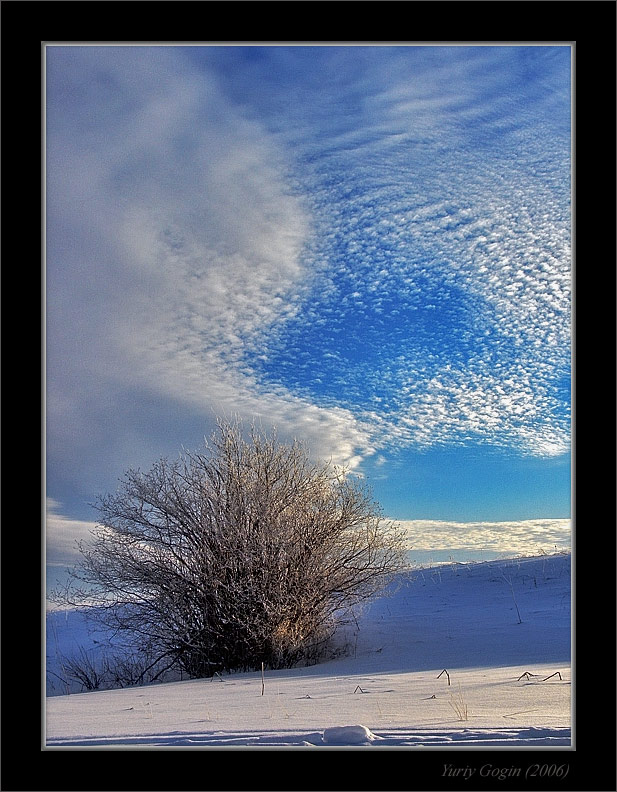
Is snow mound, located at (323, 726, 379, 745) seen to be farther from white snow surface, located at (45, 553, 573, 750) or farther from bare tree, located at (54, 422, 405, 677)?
bare tree, located at (54, 422, 405, 677)

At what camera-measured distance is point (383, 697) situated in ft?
14.3

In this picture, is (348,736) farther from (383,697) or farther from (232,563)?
(232,563)

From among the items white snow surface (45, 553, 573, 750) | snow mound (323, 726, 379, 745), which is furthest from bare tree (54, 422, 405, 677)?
snow mound (323, 726, 379, 745)

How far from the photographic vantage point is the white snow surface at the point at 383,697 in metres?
2.67

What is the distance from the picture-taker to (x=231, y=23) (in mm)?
2100

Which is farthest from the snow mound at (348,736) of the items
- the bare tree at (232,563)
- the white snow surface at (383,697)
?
the bare tree at (232,563)

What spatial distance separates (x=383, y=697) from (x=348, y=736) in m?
1.96

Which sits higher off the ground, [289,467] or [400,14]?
[400,14]

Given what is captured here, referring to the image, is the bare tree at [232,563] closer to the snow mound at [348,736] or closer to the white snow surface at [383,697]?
the white snow surface at [383,697]

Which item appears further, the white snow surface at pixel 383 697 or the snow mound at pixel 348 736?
the white snow surface at pixel 383 697
